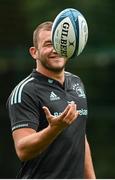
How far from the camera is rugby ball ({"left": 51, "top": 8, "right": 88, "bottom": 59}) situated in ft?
23.0

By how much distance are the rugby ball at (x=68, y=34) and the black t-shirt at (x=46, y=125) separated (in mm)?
253

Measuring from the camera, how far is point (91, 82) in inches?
528

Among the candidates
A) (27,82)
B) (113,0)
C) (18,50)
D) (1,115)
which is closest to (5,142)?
(1,115)

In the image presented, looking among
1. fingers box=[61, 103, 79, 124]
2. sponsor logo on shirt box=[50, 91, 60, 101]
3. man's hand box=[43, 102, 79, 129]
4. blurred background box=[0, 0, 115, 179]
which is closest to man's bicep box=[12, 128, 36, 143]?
sponsor logo on shirt box=[50, 91, 60, 101]

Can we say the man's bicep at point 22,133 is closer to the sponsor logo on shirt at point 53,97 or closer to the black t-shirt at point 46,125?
the black t-shirt at point 46,125

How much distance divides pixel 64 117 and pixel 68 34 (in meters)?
0.96

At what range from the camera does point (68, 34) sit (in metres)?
7.07

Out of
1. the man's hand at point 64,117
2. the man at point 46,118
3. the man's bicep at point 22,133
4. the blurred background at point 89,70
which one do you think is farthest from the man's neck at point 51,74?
the blurred background at point 89,70

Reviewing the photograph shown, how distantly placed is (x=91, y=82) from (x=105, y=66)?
322 mm

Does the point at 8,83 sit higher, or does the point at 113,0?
the point at 113,0

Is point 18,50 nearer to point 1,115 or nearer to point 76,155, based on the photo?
point 1,115

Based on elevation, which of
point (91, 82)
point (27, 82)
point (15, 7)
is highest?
point (27, 82)

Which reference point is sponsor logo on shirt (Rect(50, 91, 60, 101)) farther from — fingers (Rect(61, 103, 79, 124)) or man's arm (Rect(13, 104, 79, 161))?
fingers (Rect(61, 103, 79, 124))

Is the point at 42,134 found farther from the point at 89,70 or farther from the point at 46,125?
the point at 89,70
